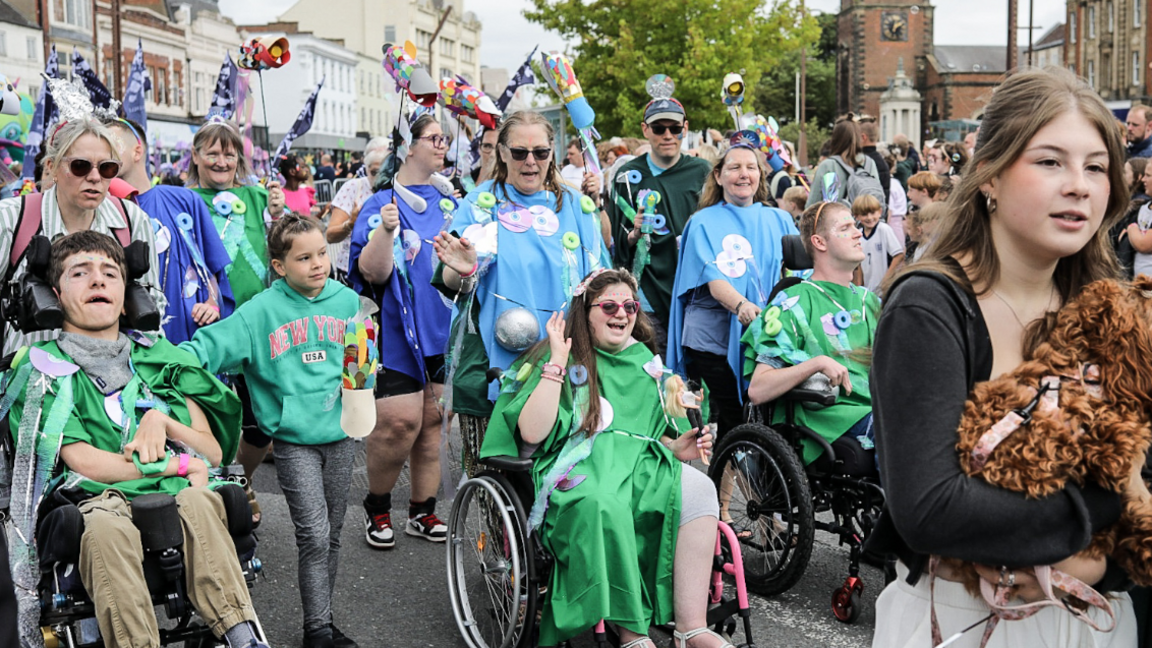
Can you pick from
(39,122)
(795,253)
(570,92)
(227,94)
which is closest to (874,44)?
(227,94)

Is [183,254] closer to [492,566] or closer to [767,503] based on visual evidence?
[492,566]

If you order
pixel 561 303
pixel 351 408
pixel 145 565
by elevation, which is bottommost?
pixel 145 565

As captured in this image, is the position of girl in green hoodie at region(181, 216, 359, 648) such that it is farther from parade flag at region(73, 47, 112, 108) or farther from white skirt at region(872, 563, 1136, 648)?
parade flag at region(73, 47, 112, 108)

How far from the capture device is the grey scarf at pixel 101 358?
379cm

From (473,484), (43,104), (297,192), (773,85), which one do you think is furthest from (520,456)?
(773,85)

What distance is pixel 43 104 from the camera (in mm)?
6871

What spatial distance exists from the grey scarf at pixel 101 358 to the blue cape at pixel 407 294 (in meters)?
1.88

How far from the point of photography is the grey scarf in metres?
3.79

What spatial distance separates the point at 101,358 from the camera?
3826 millimetres

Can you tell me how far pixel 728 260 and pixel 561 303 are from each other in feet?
4.40

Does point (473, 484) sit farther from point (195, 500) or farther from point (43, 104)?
point (43, 104)

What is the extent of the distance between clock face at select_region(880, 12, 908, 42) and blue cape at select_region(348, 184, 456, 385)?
3792 inches

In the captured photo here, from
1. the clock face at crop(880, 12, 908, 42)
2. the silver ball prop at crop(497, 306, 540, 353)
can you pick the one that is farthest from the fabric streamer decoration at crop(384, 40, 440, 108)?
the clock face at crop(880, 12, 908, 42)

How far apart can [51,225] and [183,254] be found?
0.95 metres
